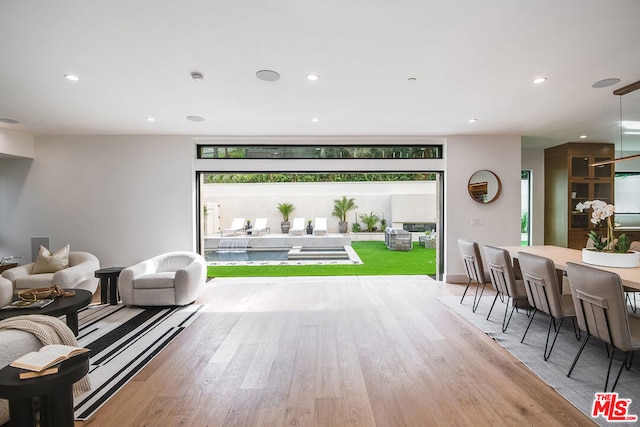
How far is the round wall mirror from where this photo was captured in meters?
5.38

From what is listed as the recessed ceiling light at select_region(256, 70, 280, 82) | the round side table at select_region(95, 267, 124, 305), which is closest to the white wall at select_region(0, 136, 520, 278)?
the round side table at select_region(95, 267, 124, 305)

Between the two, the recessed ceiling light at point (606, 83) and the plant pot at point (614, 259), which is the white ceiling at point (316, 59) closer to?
the recessed ceiling light at point (606, 83)

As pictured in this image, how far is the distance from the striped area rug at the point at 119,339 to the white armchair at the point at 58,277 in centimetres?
43

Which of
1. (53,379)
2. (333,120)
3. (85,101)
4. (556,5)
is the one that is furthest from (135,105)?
(556,5)

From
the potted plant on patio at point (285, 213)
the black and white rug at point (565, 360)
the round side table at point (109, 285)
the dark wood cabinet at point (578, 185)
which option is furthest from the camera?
the potted plant on patio at point (285, 213)

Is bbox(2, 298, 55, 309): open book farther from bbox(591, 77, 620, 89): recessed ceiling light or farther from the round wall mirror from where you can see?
the round wall mirror

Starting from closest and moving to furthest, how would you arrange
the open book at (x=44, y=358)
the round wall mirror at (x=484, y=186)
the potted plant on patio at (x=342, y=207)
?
the open book at (x=44, y=358) < the round wall mirror at (x=484, y=186) < the potted plant on patio at (x=342, y=207)

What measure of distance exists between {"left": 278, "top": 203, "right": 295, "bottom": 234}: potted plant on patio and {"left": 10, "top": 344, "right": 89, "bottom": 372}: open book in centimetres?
1130

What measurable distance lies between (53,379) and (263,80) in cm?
267

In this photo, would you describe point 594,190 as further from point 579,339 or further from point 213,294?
point 213,294

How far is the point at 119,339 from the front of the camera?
318 cm

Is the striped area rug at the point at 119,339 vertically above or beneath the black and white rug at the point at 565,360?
beneath

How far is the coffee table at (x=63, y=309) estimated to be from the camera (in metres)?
2.76

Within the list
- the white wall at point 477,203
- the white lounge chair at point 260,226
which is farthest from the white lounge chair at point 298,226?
the white wall at point 477,203
